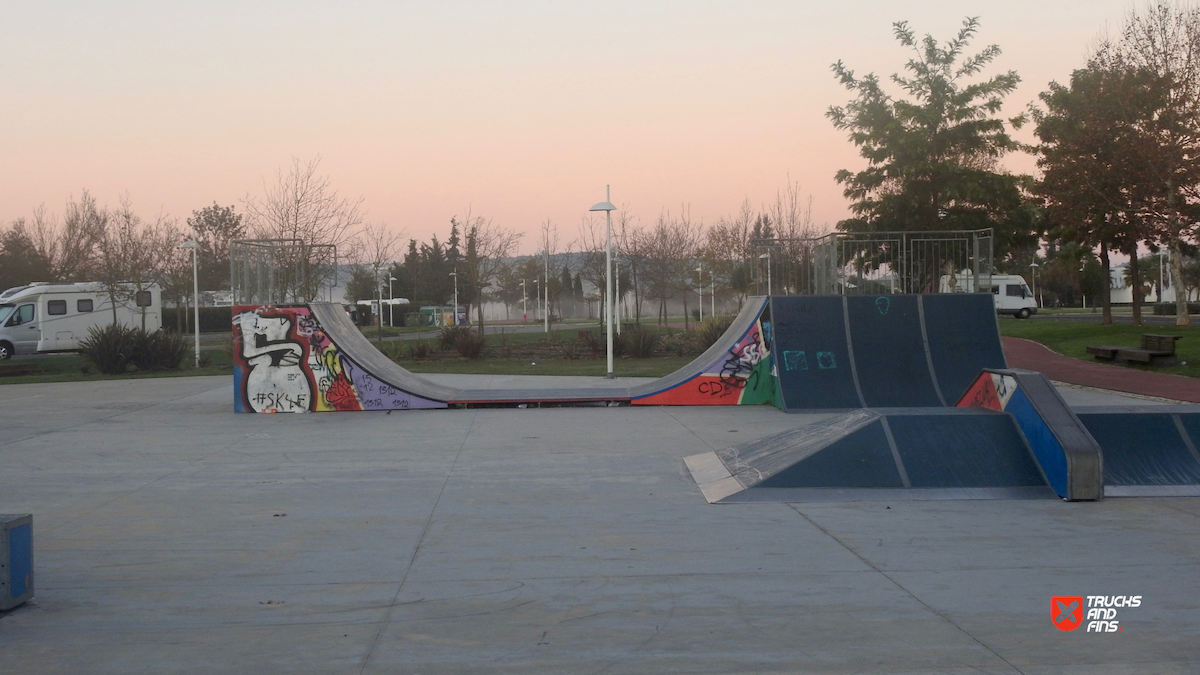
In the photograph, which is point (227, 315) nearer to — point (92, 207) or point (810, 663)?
point (92, 207)

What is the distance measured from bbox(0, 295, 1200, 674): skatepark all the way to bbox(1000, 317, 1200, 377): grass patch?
50.5 feet

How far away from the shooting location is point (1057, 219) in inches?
1298

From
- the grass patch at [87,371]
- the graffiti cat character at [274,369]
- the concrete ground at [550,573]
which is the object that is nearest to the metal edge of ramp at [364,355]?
the graffiti cat character at [274,369]

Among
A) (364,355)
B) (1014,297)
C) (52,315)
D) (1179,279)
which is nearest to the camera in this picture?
(364,355)

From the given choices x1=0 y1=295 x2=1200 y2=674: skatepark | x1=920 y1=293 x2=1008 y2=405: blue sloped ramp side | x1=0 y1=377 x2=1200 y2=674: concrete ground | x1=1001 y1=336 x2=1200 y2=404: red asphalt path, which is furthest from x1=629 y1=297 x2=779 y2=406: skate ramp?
x1=1001 y1=336 x2=1200 y2=404: red asphalt path

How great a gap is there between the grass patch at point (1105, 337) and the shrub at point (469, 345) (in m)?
18.2

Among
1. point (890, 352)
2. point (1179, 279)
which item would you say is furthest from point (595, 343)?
point (1179, 279)

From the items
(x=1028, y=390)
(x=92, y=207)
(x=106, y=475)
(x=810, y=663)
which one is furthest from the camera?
(x=92, y=207)

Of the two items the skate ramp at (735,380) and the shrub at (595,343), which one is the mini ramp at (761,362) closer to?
the skate ramp at (735,380)

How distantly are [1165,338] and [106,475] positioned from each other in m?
23.0

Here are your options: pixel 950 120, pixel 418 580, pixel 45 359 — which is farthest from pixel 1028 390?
pixel 45 359

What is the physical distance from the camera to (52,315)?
32.2 meters

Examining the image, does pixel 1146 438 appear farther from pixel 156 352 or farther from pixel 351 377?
Result: pixel 156 352

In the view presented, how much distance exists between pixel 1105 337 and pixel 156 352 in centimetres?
2977
